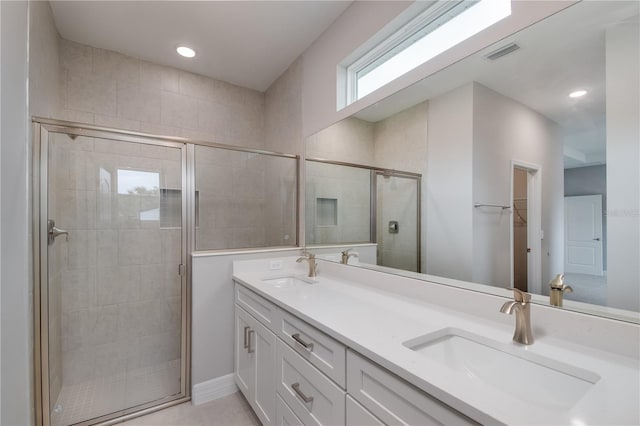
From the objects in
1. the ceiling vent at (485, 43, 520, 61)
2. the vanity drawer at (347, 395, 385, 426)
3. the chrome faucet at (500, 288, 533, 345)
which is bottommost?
the vanity drawer at (347, 395, 385, 426)

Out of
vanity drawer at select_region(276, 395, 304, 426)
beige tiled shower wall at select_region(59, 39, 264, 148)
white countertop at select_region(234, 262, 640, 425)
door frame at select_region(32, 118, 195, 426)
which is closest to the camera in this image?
white countertop at select_region(234, 262, 640, 425)

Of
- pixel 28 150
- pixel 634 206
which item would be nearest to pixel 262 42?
pixel 28 150

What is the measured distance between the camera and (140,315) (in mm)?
2195

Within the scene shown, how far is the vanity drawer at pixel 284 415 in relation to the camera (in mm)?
1179

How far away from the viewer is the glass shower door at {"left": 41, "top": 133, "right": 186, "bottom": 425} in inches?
70.3

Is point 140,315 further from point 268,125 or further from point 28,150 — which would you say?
point 268,125

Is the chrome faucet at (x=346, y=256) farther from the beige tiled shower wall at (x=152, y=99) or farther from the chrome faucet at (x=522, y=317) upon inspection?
the beige tiled shower wall at (x=152, y=99)

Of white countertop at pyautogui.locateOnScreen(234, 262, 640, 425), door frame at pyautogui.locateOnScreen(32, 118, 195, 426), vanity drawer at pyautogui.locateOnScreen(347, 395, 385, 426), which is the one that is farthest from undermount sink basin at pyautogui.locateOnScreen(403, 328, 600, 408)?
door frame at pyautogui.locateOnScreen(32, 118, 195, 426)

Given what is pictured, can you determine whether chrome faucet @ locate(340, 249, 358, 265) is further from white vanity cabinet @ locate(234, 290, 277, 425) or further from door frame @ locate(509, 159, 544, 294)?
door frame @ locate(509, 159, 544, 294)

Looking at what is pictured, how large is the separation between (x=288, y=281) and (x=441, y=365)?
1385 millimetres

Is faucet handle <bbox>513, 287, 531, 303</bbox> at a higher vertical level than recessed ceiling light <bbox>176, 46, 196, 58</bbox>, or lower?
lower

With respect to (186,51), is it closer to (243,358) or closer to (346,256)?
(346,256)

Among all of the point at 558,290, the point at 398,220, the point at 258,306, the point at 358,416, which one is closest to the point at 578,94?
the point at 558,290

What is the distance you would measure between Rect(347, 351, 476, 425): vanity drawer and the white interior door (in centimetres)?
70
